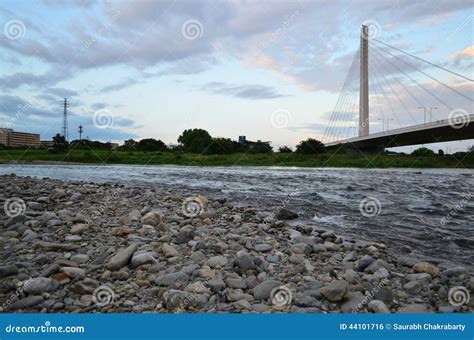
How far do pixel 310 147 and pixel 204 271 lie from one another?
135ft

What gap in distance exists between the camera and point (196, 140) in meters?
33.8

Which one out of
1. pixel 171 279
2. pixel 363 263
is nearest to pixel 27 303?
pixel 171 279

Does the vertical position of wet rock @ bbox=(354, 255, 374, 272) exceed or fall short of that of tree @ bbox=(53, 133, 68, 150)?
it falls short

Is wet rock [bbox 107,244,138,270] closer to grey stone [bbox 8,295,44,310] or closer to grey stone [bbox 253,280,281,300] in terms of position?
grey stone [bbox 8,295,44,310]

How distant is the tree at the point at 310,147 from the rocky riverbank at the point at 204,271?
126ft

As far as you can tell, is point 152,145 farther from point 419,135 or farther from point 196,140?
point 419,135

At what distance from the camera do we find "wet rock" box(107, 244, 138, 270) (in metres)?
3.38

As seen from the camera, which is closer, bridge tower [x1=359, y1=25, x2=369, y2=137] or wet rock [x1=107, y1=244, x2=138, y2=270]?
wet rock [x1=107, y1=244, x2=138, y2=270]

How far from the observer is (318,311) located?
2.66 m

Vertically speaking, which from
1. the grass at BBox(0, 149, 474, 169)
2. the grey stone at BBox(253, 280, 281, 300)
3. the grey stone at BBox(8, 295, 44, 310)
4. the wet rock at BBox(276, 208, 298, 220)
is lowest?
the grey stone at BBox(8, 295, 44, 310)

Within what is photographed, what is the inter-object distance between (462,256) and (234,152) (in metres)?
36.3

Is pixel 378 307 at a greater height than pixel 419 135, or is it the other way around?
pixel 419 135

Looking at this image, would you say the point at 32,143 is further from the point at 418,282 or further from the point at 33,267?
the point at 418,282

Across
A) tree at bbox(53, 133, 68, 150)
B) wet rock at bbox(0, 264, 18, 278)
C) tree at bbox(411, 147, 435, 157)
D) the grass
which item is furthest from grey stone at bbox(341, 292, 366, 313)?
tree at bbox(411, 147, 435, 157)
